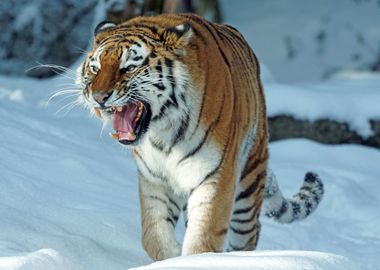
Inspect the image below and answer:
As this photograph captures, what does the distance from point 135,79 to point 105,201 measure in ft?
5.65

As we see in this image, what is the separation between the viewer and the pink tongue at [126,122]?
15.8ft

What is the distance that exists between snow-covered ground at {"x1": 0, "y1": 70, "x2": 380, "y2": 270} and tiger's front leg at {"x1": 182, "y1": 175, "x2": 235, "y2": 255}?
365 mm

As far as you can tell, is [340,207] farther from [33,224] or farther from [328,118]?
[33,224]

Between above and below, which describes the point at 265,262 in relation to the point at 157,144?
below

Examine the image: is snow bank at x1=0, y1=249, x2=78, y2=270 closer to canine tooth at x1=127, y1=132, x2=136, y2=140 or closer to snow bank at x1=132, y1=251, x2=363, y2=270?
snow bank at x1=132, y1=251, x2=363, y2=270

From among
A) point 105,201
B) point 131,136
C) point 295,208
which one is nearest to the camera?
point 131,136

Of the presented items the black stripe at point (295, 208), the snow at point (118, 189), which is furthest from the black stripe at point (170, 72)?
the black stripe at point (295, 208)

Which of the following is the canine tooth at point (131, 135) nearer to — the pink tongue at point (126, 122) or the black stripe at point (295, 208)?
the pink tongue at point (126, 122)

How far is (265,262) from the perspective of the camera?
A: 13.5ft

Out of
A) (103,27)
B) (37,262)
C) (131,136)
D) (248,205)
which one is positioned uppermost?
(103,27)

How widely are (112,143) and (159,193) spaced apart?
3.32 meters

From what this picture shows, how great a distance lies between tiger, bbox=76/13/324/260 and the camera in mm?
4801

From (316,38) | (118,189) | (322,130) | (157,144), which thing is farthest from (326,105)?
(316,38)

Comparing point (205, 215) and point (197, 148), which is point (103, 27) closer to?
point (197, 148)
